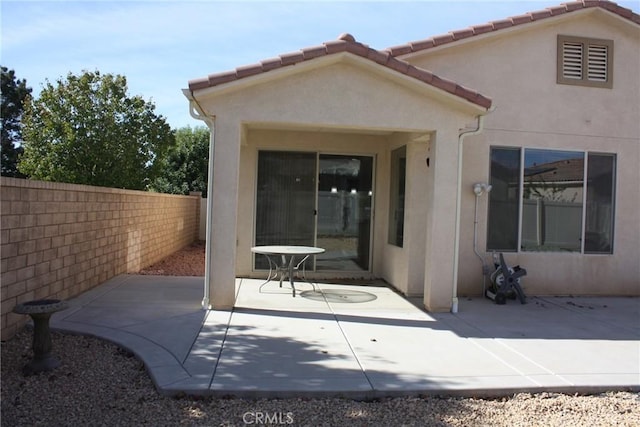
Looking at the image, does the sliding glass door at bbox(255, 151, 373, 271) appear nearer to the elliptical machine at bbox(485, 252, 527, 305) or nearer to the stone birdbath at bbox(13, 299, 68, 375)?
the elliptical machine at bbox(485, 252, 527, 305)

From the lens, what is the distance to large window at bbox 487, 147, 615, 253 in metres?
9.22

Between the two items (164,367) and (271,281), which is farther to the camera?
(271,281)

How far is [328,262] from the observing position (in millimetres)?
10719

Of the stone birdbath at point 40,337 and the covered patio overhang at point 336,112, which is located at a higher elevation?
the covered patio overhang at point 336,112

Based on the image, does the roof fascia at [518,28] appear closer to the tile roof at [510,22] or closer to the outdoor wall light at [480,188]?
the tile roof at [510,22]

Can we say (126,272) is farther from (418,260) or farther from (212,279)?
(418,260)

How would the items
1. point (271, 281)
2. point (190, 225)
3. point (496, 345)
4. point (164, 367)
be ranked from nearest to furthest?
1. point (164, 367)
2. point (496, 345)
3. point (271, 281)
4. point (190, 225)

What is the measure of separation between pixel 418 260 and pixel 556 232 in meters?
2.62

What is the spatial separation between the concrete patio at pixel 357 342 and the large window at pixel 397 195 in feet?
3.98

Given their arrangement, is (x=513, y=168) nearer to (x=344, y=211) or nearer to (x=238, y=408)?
(x=344, y=211)

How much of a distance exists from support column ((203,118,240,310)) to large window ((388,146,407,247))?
134 inches

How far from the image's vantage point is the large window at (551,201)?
30.2ft

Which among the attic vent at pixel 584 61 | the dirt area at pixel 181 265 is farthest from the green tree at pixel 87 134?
the attic vent at pixel 584 61

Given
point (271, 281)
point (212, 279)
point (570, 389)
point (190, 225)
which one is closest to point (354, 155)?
point (271, 281)
